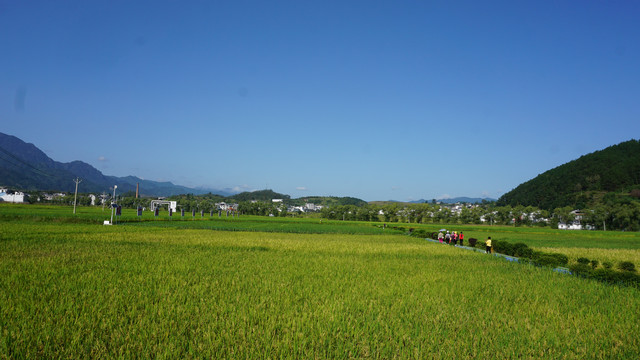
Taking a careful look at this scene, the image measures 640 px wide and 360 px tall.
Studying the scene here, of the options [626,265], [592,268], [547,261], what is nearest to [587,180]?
[547,261]

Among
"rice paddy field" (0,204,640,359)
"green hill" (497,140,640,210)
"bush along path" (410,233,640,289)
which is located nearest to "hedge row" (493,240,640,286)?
"bush along path" (410,233,640,289)

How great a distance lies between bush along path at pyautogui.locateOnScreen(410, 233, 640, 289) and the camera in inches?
466

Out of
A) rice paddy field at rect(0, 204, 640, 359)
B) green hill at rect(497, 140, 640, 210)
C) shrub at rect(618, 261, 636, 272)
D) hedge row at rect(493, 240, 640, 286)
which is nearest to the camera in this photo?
rice paddy field at rect(0, 204, 640, 359)

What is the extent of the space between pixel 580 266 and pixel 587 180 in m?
132

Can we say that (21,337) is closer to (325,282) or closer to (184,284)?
(184,284)

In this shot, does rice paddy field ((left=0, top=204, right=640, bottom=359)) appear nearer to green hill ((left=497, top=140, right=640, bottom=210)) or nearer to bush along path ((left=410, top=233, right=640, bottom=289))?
bush along path ((left=410, top=233, right=640, bottom=289))

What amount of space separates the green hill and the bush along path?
108m

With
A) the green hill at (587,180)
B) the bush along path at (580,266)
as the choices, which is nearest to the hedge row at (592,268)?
the bush along path at (580,266)

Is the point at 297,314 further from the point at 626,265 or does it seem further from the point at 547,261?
the point at 626,265

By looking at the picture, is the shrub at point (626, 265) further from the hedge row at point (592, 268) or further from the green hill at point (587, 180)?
the green hill at point (587, 180)

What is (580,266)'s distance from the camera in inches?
539

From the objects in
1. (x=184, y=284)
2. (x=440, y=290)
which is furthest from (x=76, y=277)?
(x=440, y=290)

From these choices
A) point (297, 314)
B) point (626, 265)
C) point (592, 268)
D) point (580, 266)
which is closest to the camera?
point (297, 314)

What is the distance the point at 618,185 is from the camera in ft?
391
